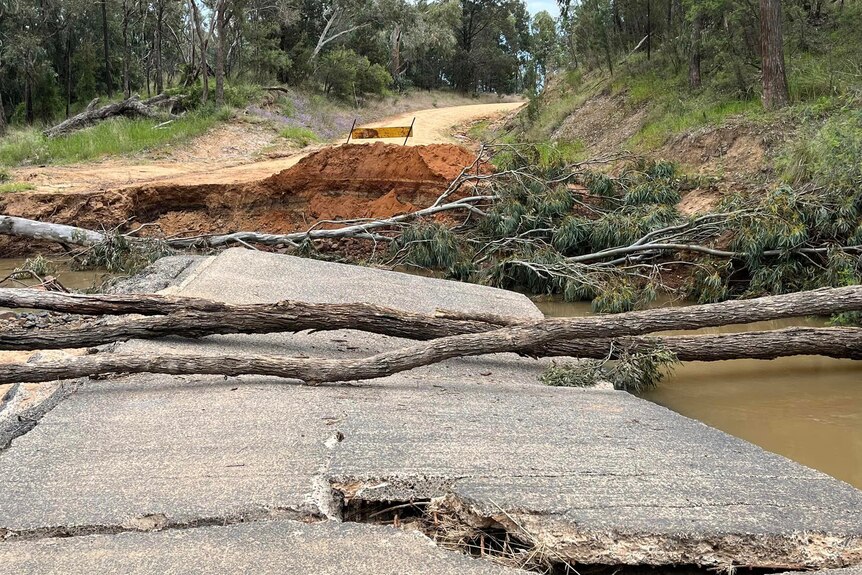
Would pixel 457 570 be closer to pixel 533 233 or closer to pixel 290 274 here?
pixel 290 274

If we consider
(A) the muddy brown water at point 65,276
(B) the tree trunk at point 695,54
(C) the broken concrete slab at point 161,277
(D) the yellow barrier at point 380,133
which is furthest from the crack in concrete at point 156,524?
(B) the tree trunk at point 695,54

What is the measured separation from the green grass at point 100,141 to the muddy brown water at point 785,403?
1641cm

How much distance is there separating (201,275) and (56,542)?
18.1ft

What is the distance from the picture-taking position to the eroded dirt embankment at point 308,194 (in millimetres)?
14516

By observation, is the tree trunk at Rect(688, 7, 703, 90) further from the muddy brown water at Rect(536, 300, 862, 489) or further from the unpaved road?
the muddy brown water at Rect(536, 300, 862, 489)

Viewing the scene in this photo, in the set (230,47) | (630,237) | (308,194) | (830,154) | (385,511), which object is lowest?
(385,511)

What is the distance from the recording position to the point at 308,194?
49.1 feet

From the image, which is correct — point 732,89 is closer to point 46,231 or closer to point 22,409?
point 46,231

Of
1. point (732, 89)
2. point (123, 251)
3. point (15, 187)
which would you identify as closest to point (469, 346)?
point (123, 251)

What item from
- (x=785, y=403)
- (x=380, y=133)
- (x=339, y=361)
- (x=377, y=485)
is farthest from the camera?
(x=380, y=133)

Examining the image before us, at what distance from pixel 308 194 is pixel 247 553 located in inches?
492

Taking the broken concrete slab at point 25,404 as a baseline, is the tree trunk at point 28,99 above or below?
above

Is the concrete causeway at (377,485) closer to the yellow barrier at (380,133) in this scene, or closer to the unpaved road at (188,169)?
the unpaved road at (188,169)

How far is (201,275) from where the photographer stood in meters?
8.34
